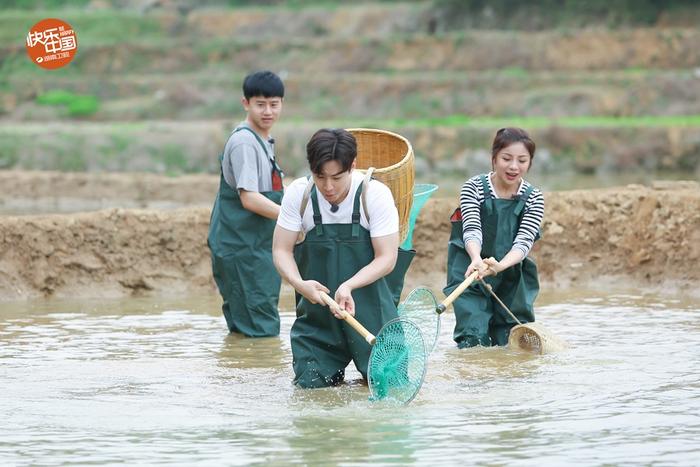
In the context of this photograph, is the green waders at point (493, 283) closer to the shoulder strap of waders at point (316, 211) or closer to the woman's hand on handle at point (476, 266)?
the woman's hand on handle at point (476, 266)

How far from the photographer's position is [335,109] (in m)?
33.4

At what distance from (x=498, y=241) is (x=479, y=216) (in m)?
0.21

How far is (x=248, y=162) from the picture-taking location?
30.6 feet

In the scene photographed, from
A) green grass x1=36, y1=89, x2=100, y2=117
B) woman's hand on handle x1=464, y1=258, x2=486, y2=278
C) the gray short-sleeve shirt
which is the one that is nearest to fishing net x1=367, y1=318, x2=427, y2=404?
woman's hand on handle x1=464, y1=258, x2=486, y2=278

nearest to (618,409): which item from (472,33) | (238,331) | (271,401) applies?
(271,401)

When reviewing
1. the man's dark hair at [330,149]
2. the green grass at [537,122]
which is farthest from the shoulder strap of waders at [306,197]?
the green grass at [537,122]

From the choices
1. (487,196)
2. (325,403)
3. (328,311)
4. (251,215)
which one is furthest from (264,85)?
(325,403)

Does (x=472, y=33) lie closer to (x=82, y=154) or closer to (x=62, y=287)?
(x=82, y=154)

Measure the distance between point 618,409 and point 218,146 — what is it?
20134 mm

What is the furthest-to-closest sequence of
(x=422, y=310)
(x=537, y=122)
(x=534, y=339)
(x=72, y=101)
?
(x=72, y=101)
(x=537, y=122)
(x=534, y=339)
(x=422, y=310)

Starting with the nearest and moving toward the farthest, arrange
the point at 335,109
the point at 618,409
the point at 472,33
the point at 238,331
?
the point at 618,409 < the point at 238,331 < the point at 335,109 < the point at 472,33

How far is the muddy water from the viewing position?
21.2 feet

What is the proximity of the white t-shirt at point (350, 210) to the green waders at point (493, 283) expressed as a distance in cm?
169

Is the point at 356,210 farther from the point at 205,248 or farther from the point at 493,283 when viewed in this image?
the point at 205,248
